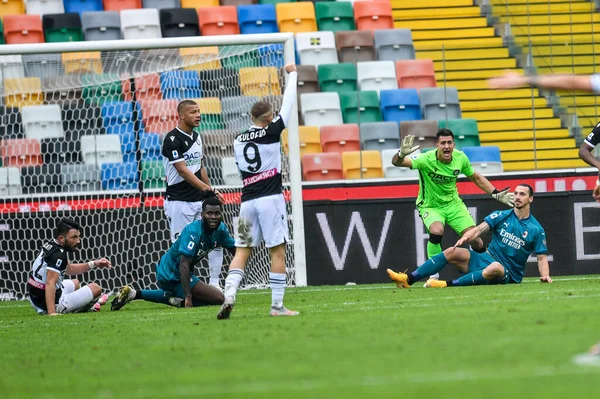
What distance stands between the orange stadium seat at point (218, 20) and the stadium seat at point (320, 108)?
2.63m

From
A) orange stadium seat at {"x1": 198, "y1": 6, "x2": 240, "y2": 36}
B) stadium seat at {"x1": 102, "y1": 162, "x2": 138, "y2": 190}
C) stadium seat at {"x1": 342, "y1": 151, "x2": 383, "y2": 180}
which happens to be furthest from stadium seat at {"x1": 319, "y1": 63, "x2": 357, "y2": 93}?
stadium seat at {"x1": 102, "y1": 162, "x2": 138, "y2": 190}

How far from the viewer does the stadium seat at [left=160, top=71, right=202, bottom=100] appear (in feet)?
54.3

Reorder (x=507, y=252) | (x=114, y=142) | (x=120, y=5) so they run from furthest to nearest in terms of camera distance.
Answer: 1. (x=120, y=5)
2. (x=114, y=142)
3. (x=507, y=252)

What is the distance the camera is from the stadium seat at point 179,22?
20.2 m

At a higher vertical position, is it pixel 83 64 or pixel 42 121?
pixel 83 64

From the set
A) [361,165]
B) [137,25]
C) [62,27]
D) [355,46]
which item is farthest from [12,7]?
[361,165]

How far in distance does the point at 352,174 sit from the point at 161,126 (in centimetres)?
298

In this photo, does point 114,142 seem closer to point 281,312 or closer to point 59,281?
point 59,281

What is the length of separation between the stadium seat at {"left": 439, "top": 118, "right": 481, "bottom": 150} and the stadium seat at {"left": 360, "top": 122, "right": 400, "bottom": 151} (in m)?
0.80

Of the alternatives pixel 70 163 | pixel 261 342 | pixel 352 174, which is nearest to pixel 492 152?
pixel 352 174

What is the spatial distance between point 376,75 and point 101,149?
5.56m

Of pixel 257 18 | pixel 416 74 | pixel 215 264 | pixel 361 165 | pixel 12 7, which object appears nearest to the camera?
pixel 215 264

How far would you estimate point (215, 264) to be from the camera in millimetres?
13266

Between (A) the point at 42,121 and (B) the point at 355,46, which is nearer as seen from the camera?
(A) the point at 42,121
